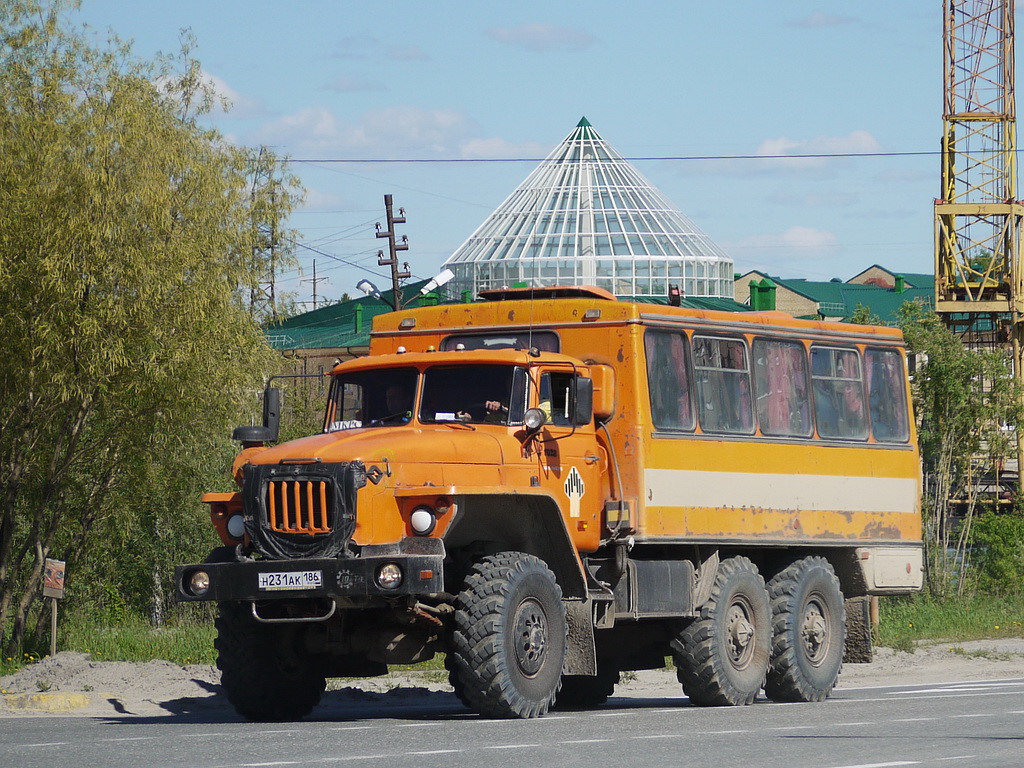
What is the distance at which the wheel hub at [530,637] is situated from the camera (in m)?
13.3

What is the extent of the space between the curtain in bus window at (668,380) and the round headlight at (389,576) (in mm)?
3476

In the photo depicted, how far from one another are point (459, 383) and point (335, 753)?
441 centimetres

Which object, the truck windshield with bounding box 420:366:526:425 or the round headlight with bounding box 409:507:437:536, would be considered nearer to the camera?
the round headlight with bounding box 409:507:437:536

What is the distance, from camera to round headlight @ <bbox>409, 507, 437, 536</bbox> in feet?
42.6

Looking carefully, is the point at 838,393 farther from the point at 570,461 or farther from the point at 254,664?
the point at 254,664

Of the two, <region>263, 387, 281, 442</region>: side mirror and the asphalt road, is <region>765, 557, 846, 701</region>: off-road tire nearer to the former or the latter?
the asphalt road

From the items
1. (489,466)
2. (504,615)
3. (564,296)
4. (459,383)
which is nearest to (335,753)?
(504,615)

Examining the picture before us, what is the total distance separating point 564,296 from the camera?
16047mm

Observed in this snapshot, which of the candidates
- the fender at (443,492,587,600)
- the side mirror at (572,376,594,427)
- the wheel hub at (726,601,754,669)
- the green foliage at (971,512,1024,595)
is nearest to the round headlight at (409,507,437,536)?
the fender at (443,492,587,600)

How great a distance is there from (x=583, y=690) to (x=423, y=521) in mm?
5022

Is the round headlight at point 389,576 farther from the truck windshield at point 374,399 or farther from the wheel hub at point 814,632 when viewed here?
the wheel hub at point 814,632

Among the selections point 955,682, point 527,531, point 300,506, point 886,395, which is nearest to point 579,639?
point 527,531

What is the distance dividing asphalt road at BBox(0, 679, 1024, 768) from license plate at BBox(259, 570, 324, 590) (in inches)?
42.4

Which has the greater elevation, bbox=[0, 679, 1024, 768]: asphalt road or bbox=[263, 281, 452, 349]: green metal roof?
bbox=[263, 281, 452, 349]: green metal roof
